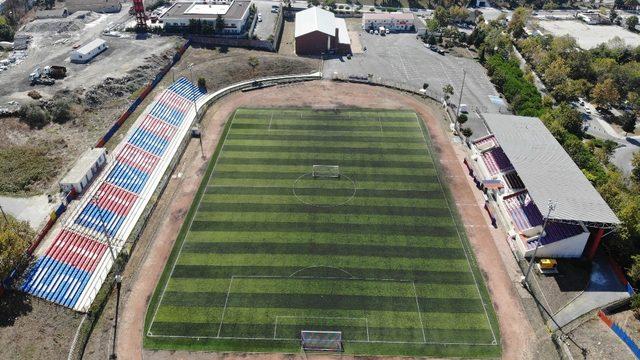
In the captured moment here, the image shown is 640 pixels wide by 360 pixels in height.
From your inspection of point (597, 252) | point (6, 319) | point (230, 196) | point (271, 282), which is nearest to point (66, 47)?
point (230, 196)

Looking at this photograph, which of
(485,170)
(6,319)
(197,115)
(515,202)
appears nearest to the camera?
(6,319)

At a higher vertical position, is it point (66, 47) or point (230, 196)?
point (66, 47)

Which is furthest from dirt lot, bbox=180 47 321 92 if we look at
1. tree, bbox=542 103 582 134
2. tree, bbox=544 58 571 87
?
tree, bbox=544 58 571 87

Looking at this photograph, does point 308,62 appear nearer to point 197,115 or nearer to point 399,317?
point 197,115

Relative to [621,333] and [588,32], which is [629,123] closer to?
[621,333]

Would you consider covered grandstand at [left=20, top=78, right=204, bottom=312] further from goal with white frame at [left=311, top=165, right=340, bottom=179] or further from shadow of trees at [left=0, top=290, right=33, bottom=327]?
goal with white frame at [left=311, top=165, right=340, bottom=179]
